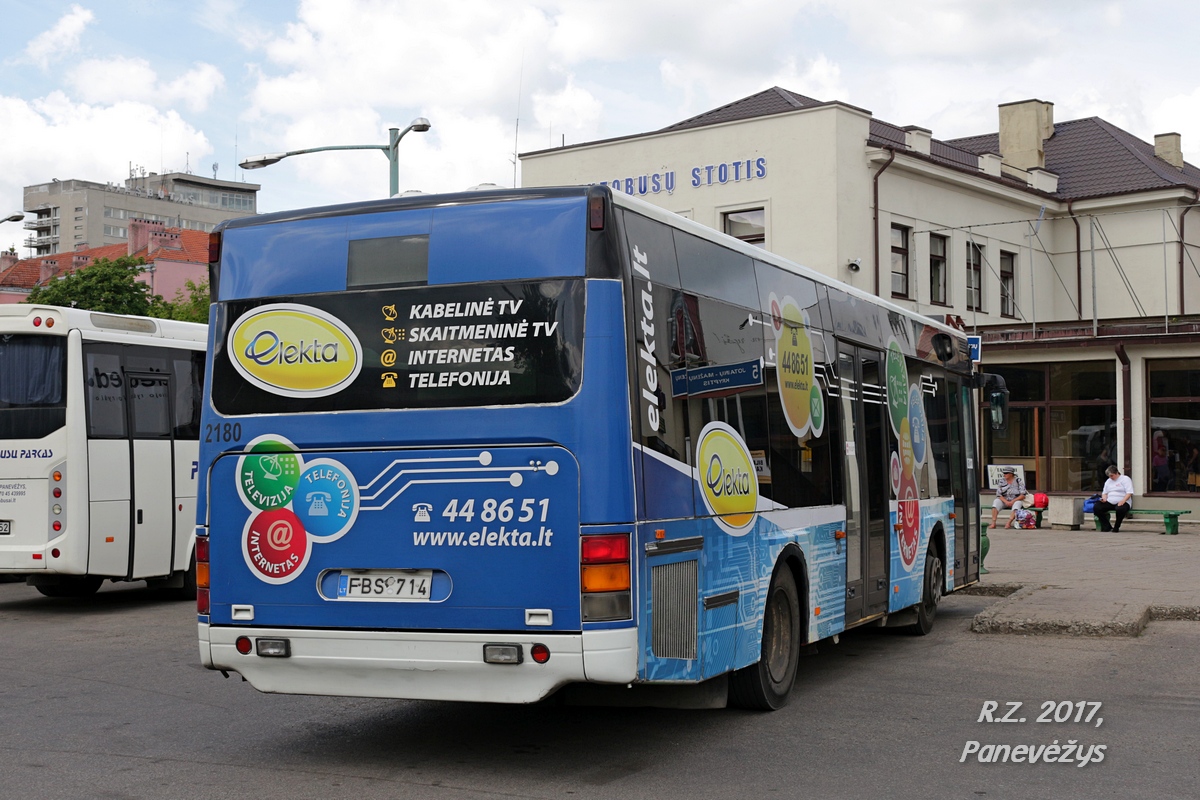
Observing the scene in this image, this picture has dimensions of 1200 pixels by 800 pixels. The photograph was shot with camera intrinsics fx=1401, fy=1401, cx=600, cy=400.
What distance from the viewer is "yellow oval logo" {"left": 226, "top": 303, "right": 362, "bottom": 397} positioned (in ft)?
24.2

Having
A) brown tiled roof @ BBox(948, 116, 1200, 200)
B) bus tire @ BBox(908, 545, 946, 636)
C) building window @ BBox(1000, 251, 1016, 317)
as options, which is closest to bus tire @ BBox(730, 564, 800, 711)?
bus tire @ BBox(908, 545, 946, 636)

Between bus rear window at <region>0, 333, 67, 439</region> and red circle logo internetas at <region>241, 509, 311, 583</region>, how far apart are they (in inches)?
310

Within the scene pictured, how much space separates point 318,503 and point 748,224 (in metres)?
30.6

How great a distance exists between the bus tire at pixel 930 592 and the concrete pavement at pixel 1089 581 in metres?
0.45

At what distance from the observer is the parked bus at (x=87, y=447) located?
14.4 metres

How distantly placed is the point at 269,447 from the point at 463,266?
4.73 feet

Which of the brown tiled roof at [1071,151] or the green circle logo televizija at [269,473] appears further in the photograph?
the brown tiled roof at [1071,151]

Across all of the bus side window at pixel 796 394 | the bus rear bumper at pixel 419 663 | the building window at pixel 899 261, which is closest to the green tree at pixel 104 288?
the building window at pixel 899 261

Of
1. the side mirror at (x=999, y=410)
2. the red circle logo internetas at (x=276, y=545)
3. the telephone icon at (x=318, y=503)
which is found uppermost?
the side mirror at (x=999, y=410)

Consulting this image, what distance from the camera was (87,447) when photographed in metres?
14.6

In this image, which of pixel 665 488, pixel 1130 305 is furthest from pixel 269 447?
pixel 1130 305

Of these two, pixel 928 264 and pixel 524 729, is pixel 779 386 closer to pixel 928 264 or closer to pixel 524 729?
pixel 524 729

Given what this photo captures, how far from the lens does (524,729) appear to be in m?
8.43

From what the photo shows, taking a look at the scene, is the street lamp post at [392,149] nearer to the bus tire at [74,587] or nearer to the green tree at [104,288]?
the bus tire at [74,587]
